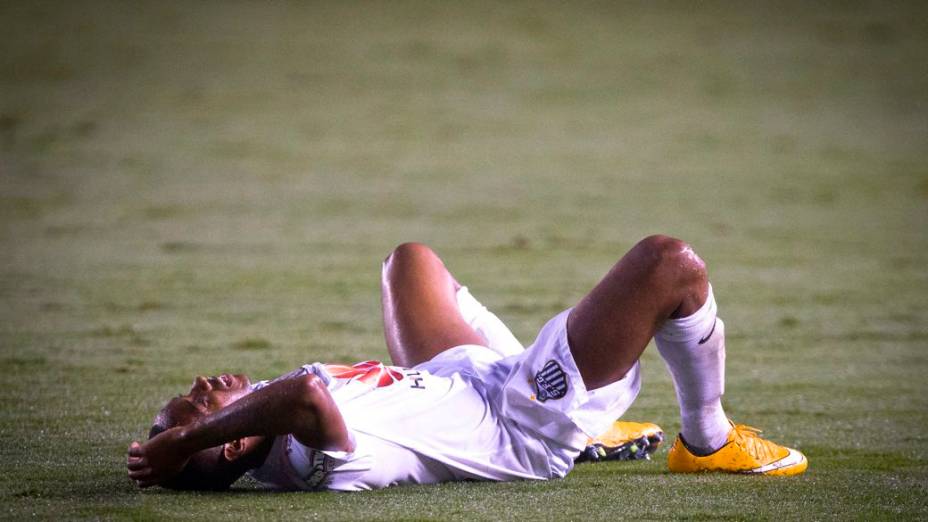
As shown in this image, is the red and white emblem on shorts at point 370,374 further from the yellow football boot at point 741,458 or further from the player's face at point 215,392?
the yellow football boot at point 741,458

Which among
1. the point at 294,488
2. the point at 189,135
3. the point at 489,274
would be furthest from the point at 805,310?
the point at 189,135

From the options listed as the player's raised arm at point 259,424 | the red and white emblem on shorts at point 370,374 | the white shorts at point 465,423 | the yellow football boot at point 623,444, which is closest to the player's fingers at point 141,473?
the player's raised arm at point 259,424

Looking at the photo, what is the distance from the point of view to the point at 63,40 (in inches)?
376

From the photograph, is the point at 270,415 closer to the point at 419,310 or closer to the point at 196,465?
the point at 196,465

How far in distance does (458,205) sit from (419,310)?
14.1ft

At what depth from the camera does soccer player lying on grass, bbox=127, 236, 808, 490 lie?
82.9 inches

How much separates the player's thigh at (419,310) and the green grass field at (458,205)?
0.35 metres

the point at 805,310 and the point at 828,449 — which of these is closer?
the point at 828,449

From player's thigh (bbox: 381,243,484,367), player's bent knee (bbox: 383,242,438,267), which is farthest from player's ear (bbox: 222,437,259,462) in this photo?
player's bent knee (bbox: 383,242,438,267)

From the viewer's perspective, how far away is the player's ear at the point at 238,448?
2.21m

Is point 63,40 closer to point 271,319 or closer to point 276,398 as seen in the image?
point 271,319

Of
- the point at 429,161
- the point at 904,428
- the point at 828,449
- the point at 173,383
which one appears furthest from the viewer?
the point at 429,161

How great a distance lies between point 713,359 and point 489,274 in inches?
114

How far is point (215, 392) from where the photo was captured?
7.30 ft
